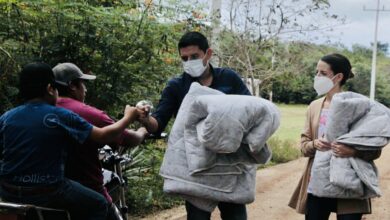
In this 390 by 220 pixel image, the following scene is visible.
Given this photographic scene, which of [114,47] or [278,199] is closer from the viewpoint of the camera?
[114,47]

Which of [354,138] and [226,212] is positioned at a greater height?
[354,138]

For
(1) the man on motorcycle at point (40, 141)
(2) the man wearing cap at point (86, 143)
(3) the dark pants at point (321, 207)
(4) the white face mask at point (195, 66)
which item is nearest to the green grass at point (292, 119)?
(3) the dark pants at point (321, 207)

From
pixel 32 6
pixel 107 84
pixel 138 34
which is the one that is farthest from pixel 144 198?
pixel 32 6

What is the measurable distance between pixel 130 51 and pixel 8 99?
1384mm

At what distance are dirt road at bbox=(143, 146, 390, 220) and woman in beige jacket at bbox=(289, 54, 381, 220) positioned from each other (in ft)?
8.43

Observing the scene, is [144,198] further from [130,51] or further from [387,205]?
[387,205]

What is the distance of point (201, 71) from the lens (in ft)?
10.8

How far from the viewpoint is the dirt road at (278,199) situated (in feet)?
21.2

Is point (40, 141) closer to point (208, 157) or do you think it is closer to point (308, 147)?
point (208, 157)

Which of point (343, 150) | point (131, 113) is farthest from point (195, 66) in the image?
point (343, 150)

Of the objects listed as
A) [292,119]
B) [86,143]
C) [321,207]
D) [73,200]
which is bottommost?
[292,119]

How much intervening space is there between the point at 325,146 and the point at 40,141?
6.42 ft

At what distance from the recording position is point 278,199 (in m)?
7.59

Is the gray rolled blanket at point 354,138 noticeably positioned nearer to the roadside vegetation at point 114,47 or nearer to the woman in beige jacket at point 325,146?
the woman in beige jacket at point 325,146
